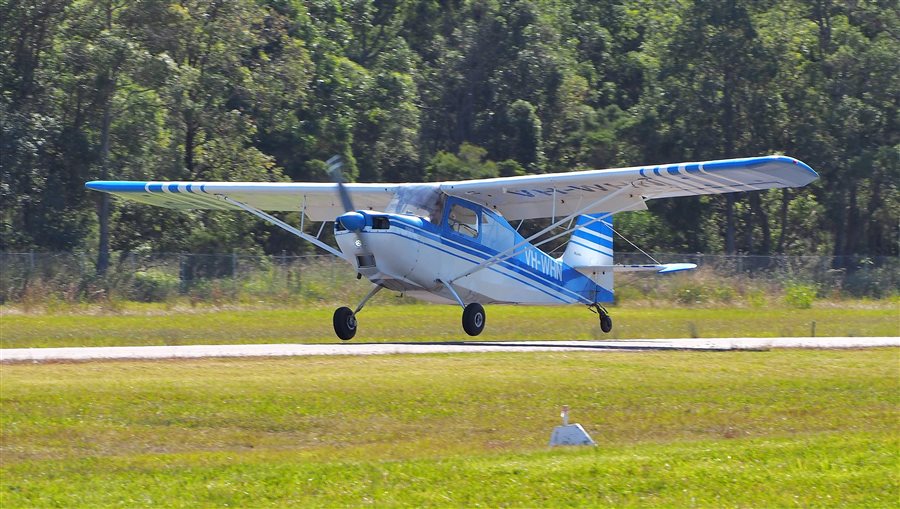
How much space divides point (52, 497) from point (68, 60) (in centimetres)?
3017

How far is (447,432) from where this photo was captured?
1530 centimetres

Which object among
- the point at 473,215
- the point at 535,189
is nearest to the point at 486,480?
the point at 535,189

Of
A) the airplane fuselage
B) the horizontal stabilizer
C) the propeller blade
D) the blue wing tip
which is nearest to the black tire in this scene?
the horizontal stabilizer

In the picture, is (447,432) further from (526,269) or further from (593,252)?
(593,252)

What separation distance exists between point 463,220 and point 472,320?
76.1 inches

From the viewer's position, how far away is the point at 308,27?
177 feet

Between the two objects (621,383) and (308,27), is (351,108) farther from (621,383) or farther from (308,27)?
(621,383)

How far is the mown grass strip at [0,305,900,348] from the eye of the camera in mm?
26484

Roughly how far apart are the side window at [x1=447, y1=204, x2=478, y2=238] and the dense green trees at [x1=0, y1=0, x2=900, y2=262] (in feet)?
55.7

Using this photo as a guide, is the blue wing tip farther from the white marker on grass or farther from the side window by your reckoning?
the white marker on grass

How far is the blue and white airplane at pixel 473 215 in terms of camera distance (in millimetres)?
21688

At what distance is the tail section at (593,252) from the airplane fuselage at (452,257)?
50cm

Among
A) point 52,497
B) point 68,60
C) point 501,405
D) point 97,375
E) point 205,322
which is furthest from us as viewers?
point 68,60

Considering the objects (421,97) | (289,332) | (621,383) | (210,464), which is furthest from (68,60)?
(210,464)
